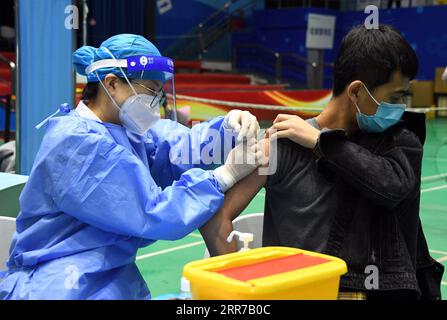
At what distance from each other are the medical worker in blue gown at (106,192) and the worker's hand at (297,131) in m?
0.08

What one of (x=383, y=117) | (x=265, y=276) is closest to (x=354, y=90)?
(x=383, y=117)

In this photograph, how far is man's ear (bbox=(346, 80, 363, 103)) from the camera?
1.63 metres

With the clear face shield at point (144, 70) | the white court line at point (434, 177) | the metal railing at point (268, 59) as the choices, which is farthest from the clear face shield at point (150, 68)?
the metal railing at point (268, 59)

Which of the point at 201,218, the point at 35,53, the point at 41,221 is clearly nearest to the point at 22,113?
the point at 35,53

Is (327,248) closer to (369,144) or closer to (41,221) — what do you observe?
(369,144)

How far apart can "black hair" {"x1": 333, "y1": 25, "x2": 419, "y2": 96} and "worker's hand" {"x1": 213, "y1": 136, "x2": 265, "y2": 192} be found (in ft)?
0.94

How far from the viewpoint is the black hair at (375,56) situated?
5.23ft

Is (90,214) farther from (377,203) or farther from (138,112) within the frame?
(377,203)

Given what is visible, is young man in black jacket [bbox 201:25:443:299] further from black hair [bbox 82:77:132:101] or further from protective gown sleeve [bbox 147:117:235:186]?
black hair [bbox 82:77:132:101]

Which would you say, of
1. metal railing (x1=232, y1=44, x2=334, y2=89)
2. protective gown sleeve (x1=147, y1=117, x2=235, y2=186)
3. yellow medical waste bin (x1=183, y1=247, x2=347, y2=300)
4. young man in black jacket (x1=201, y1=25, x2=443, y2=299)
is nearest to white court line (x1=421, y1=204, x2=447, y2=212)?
protective gown sleeve (x1=147, y1=117, x2=235, y2=186)

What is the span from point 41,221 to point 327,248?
72cm

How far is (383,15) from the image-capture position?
15.8m

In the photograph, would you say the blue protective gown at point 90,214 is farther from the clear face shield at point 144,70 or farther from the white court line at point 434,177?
the white court line at point 434,177

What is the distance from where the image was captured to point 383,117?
64.1 inches
